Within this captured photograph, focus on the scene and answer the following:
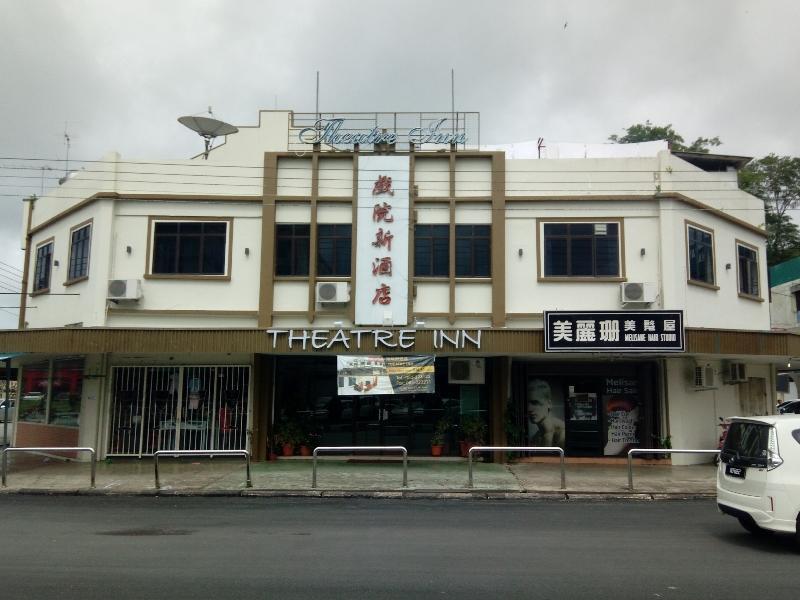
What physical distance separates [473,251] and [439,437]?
4.81 meters

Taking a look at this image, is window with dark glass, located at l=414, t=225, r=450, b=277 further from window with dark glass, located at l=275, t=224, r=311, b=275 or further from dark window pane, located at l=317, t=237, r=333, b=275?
window with dark glass, located at l=275, t=224, r=311, b=275

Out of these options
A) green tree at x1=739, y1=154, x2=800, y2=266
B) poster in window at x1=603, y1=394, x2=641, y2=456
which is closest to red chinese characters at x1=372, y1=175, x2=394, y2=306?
poster in window at x1=603, y1=394, x2=641, y2=456

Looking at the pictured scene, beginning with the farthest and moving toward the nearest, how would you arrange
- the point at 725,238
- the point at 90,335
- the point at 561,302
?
1. the point at 725,238
2. the point at 561,302
3. the point at 90,335

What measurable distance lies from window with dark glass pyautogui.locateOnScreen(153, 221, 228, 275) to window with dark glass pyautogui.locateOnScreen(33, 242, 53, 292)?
4151mm

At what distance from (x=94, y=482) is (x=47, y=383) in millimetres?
7064

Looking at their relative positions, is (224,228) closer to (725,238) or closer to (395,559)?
(395,559)

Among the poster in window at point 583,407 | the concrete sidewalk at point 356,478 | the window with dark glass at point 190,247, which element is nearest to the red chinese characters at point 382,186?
the window with dark glass at point 190,247

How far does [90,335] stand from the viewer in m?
16.5

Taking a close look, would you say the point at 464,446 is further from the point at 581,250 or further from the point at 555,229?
the point at 555,229

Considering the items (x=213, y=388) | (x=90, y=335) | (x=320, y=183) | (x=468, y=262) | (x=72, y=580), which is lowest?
(x=72, y=580)

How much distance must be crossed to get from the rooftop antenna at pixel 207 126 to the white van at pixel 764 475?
14.2m

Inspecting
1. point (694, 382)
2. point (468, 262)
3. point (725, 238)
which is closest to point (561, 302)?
point (468, 262)

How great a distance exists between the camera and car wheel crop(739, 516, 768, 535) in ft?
29.7

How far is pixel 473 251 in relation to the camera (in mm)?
18000
